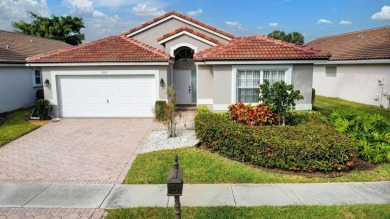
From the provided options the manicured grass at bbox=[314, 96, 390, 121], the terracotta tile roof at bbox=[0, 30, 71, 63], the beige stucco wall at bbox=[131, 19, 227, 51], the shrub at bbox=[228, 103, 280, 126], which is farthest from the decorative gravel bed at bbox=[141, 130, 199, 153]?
the terracotta tile roof at bbox=[0, 30, 71, 63]

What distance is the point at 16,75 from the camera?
18891mm

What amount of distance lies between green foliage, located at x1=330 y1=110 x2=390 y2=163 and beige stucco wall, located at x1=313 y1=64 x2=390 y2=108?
33.7 feet

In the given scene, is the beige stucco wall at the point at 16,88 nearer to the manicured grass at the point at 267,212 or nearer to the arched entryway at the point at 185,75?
the arched entryway at the point at 185,75

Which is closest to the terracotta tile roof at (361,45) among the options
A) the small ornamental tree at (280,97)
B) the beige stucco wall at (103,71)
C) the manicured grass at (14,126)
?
the small ornamental tree at (280,97)

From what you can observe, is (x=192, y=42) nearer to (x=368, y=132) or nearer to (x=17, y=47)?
(x=368, y=132)

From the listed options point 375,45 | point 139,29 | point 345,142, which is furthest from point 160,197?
point 375,45

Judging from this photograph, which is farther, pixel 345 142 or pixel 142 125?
pixel 142 125

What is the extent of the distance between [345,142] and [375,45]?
56.3 ft

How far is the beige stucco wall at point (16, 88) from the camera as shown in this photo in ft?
58.0

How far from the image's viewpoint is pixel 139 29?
62.7 ft

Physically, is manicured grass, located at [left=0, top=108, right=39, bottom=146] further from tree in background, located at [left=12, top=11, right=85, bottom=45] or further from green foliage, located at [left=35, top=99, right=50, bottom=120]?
tree in background, located at [left=12, top=11, right=85, bottom=45]

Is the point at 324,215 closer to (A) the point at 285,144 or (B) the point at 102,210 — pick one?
(A) the point at 285,144

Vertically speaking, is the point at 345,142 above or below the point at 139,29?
below

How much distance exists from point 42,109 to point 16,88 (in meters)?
5.19
